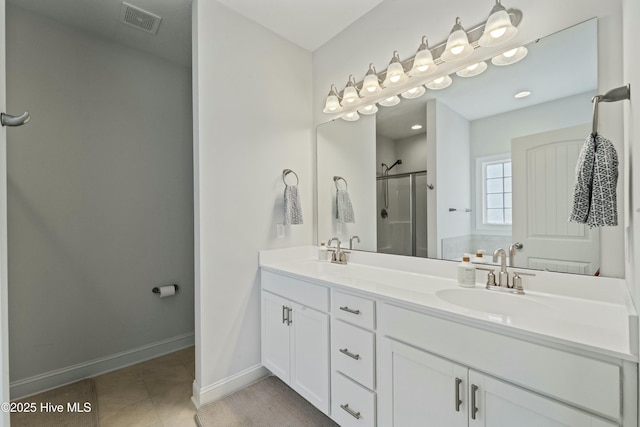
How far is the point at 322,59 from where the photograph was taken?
7.67 ft

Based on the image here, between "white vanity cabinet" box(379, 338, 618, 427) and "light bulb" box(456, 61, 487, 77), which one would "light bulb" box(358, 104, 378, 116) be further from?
"white vanity cabinet" box(379, 338, 618, 427)

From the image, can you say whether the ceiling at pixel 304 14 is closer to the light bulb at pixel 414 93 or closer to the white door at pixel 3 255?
the light bulb at pixel 414 93

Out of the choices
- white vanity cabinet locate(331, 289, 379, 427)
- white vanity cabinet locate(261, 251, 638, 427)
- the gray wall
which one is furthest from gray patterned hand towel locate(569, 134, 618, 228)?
the gray wall

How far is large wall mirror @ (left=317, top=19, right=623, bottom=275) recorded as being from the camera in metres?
1.18

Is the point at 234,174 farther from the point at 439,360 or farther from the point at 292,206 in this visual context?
the point at 439,360

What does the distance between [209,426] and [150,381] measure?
0.79 meters

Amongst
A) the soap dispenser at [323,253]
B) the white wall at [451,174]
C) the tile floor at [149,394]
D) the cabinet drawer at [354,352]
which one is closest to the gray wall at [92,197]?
the tile floor at [149,394]

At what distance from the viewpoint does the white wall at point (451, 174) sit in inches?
59.3

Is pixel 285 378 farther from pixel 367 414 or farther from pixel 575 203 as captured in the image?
pixel 575 203

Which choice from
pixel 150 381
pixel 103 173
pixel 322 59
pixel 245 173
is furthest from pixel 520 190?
pixel 103 173

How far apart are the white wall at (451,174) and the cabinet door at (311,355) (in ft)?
2.63

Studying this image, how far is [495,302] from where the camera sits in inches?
47.9

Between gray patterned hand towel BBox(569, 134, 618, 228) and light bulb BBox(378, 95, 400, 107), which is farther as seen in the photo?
light bulb BBox(378, 95, 400, 107)

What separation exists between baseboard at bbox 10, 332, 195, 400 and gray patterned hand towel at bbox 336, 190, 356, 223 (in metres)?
1.83
